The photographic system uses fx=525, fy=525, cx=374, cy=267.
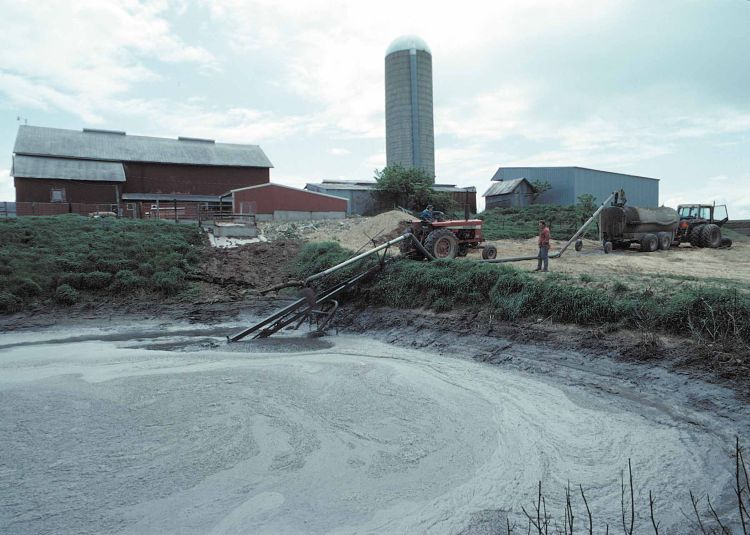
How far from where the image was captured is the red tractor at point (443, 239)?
634 inches

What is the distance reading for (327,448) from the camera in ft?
20.9

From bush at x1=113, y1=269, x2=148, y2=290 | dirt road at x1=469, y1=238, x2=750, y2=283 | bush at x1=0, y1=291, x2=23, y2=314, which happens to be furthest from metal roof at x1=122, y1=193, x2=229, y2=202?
dirt road at x1=469, y1=238, x2=750, y2=283

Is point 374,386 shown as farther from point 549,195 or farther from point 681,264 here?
point 549,195

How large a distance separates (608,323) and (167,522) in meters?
8.06

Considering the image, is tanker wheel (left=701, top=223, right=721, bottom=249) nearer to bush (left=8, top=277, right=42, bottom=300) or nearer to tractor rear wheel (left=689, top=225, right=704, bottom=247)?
tractor rear wheel (left=689, top=225, right=704, bottom=247)

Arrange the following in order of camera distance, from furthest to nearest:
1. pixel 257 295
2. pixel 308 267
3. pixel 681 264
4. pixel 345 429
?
1. pixel 308 267
2. pixel 257 295
3. pixel 681 264
4. pixel 345 429

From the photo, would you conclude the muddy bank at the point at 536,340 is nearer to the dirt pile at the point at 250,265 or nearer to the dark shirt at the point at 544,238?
the dark shirt at the point at 544,238

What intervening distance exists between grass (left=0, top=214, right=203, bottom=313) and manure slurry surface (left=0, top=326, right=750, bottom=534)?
8.47 m

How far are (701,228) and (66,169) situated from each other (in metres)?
39.7

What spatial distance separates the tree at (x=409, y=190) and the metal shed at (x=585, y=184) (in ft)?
33.3

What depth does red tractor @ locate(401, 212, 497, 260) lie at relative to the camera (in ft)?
52.9

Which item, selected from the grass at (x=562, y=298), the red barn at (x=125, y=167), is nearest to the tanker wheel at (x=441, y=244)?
the grass at (x=562, y=298)

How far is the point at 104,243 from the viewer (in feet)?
68.8

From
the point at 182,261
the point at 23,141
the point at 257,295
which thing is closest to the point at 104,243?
the point at 182,261
